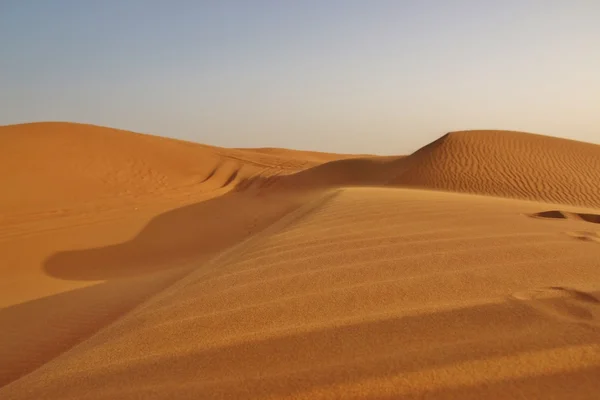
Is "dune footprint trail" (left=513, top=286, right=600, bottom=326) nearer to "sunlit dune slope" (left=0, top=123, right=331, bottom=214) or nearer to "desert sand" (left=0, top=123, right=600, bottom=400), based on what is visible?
"desert sand" (left=0, top=123, right=600, bottom=400)

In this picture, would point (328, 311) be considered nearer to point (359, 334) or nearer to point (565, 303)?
point (359, 334)

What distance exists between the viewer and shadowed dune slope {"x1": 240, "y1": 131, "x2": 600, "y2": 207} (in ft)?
37.6

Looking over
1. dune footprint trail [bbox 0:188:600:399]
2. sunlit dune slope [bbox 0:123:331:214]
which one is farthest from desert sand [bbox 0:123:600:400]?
sunlit dune slope [bbox 0:123:331:214]

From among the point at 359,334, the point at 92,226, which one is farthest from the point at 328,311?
the point at 92,226

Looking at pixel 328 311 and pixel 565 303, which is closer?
pixel 565 303

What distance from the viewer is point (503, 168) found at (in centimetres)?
1296

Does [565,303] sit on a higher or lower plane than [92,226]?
higher

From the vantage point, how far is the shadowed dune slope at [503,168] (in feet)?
37.6

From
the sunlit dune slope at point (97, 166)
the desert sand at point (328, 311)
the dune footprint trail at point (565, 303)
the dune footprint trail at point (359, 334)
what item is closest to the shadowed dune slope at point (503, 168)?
the sunlit dune slope at point (97, 166)

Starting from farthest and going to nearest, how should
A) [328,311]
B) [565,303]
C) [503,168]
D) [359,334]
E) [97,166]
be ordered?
[97,166] < [503,168] < [328,311] < [565,303] < [359,334]

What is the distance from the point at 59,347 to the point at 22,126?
24469 mm

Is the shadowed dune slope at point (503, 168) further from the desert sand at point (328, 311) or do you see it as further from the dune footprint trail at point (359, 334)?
the dune footprint trail at point (359, 334)

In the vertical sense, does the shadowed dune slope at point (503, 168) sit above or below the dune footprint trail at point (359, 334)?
above

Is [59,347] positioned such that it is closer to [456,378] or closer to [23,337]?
[23,337]
